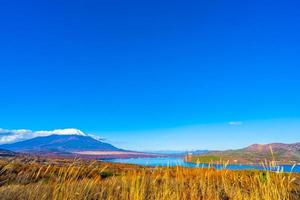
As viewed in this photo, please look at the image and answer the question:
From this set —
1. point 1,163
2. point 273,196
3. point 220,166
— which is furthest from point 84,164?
point 273,196

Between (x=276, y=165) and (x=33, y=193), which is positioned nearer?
(x=276, y=165)

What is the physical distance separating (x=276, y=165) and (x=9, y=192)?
560 centimetres

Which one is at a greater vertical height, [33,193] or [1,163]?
[1,163]

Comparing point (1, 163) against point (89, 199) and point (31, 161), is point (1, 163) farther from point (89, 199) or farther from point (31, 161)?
point (89, 199)

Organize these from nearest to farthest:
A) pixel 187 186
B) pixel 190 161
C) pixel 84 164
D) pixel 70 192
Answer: pixel 70 192, pixel 84 164, pixel 190 161, pixel 187 186

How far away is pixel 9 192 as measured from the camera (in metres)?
7.10

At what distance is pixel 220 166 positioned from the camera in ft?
26.3

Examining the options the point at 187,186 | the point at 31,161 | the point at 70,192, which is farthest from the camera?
the point at 187,186

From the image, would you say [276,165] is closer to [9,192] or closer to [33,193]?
[33,193]

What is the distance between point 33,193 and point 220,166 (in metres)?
4.42

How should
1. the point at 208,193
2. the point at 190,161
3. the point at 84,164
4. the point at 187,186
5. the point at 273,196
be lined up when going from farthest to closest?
1. the point at 187,186
2. the point at 208,193
3. the point at 190,161
4. the point at 84,164
5. the point at 273,196

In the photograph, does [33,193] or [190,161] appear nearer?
[33,193]

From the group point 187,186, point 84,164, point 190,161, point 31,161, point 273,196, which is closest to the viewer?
point 273,196

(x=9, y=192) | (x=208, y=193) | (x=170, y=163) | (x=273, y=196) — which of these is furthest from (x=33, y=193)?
(x=273, y=196)
